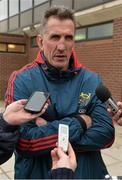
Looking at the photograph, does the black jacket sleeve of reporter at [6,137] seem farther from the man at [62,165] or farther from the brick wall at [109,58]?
the brick wall at [109,58]

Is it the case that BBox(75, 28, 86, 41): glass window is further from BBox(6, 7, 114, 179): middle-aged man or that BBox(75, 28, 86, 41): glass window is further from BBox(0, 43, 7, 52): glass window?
BBox(6, 7, 114, 179): middle-aged man

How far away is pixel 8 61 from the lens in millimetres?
14945

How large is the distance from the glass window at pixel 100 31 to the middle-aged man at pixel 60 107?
24.0ft

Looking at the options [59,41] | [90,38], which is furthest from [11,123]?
[90,38]

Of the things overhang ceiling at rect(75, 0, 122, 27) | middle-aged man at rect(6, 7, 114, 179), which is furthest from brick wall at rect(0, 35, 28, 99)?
middle-aged man at rect(6, 7, 114, 179)

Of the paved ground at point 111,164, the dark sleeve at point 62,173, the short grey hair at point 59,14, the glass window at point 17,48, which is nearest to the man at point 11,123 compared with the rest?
the dark sleeve at point 62,173

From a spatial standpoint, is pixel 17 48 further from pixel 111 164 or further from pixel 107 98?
pixel 107 98

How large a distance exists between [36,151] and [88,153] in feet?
1.32

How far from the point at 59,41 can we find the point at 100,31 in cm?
793

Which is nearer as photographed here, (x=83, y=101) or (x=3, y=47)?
(x=83, y=101)

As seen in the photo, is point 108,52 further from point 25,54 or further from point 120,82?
point 25,54

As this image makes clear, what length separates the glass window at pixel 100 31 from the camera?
9.39 m

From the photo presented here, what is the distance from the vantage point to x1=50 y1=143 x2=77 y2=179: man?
142cm

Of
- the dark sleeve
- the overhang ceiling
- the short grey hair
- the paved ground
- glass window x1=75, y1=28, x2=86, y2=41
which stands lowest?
the paved ground
